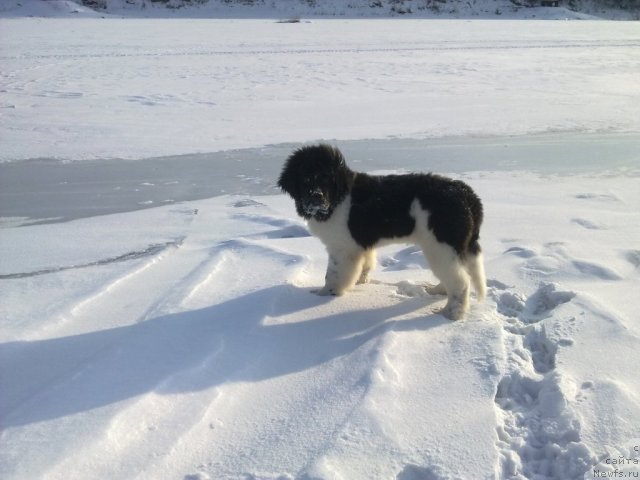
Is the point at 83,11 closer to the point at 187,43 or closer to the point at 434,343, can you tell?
the point at 187,43

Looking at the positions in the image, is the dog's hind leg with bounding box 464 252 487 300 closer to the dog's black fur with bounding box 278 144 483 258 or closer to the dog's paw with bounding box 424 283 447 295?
the dog's black fur with bounding box 278 144 483 258

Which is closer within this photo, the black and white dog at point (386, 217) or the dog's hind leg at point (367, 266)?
the black and white dog at point (386, 217)

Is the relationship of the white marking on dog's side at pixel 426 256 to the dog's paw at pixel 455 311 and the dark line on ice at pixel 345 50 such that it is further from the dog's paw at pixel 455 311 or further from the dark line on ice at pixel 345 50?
the dark line on ice at pixel 345 50

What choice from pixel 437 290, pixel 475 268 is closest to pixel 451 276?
pixel 475 268

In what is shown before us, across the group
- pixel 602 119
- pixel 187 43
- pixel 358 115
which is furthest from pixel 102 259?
pixel 187 43

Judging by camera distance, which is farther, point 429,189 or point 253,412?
point 429,189

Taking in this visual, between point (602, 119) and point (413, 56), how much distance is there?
9.20 m

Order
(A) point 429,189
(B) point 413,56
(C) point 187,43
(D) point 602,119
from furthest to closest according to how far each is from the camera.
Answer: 1. (C) point 187,43
2. (B) point 413,56
3. (D) point 602,119
4. (A) point 429,189

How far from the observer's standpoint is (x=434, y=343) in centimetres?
394

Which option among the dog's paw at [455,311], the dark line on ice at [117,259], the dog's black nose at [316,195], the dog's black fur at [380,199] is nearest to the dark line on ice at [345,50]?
the dark line on ice at [117,259]

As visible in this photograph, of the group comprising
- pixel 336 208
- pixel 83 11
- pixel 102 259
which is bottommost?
pixel 102 259

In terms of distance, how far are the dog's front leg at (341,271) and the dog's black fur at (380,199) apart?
142mm

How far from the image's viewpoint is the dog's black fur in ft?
13.9

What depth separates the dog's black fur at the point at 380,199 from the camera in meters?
4.23
